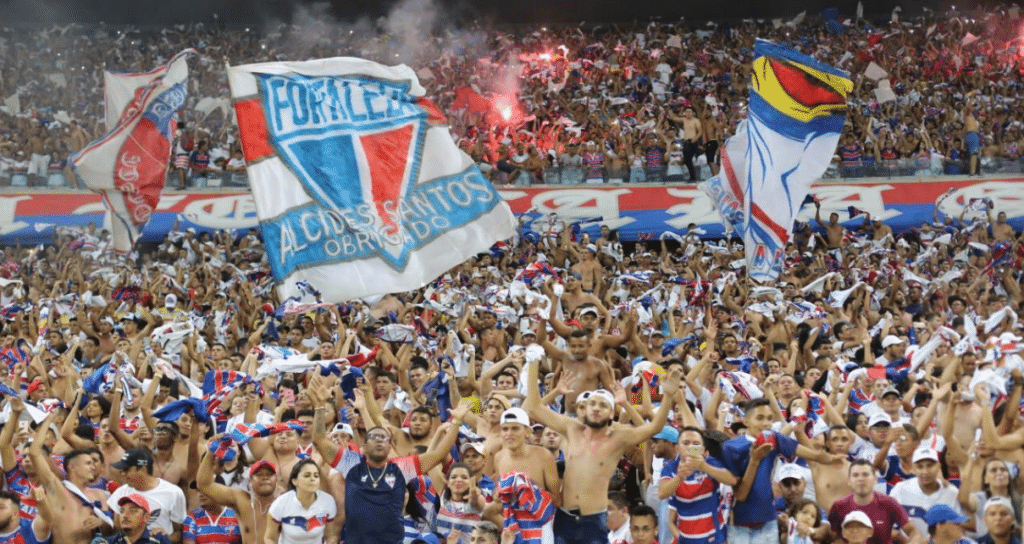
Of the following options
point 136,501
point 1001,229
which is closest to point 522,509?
point 136,501

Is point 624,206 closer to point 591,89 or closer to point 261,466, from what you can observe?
point 591,89

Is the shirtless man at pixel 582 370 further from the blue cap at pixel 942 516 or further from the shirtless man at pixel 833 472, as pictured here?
the blue cap at pixel 942 516

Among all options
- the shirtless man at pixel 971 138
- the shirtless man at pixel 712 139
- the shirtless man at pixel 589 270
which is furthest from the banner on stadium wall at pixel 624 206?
the shirtless man at pixel 589 270

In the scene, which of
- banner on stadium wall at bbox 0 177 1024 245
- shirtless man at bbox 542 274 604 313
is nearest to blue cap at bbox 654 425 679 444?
shirtless man at bbox 542 274 604 313

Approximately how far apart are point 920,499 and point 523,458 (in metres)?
2.10

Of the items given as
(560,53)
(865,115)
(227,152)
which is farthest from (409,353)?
(560,53)

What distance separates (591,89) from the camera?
23.0 m

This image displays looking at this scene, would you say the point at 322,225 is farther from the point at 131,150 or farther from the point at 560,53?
the point at 560,53

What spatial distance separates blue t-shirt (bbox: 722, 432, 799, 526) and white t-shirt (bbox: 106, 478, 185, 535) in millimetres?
2908

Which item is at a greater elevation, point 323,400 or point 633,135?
point 323,400

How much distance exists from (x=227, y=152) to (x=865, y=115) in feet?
32.5

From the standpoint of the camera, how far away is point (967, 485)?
6.85m

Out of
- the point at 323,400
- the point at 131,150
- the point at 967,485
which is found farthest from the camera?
the point at 131,150

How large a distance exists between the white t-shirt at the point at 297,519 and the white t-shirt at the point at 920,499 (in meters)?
2.97
